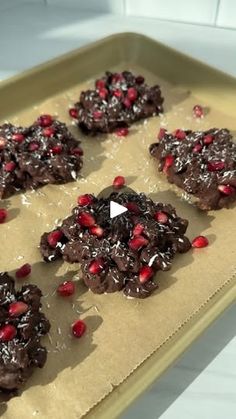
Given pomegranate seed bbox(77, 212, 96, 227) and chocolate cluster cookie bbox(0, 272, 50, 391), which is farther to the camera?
pomegranate seed bbox(77, 212, 96, 227)

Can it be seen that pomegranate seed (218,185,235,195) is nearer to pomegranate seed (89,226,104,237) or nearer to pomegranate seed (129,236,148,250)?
pomegranate seed (129,236,148,250)

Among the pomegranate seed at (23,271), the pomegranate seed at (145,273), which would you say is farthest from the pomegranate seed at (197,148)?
the pomegranate seed at (23,271)

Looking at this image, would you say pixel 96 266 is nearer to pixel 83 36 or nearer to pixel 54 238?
pixel 54 238

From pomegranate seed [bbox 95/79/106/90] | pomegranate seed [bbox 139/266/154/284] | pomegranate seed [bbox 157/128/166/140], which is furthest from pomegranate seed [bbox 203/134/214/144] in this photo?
pomegranate seed [bbox 139/266/154/284]

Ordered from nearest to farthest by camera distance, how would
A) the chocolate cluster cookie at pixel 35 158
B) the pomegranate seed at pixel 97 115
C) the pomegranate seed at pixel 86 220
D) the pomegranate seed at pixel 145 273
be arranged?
the pomegranate seed at pixel 145 273
the pomegranate seed at pixel 86 220
the chocolate cluster cookie at pixel 35 158
the pomegranate seed at pixel 97 115

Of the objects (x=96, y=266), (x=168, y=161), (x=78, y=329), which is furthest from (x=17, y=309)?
(x=168, y=161)

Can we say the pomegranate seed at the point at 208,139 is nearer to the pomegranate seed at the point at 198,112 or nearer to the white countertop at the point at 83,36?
the pomegranate seed at the point at 198,112

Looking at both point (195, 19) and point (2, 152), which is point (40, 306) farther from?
point (195, 19)
